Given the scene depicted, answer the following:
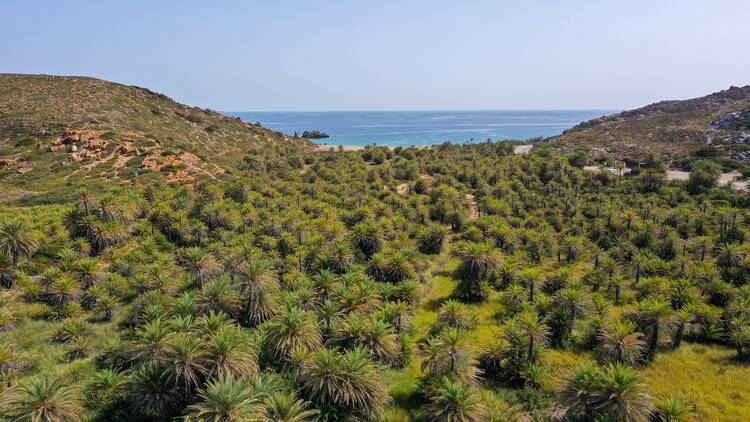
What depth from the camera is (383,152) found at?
116500mm

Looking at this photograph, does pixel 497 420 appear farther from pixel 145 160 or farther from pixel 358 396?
pixel 145 160

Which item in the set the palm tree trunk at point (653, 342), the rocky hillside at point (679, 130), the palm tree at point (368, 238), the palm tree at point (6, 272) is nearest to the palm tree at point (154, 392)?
the palm tree at point (6, 272)

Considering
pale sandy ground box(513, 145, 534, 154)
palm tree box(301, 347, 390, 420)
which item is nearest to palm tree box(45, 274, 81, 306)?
palm tree box(301, 347, 390, 420)

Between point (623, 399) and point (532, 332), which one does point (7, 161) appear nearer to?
point (532, 332)

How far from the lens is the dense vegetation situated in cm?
2658

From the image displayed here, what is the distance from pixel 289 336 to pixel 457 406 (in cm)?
1349

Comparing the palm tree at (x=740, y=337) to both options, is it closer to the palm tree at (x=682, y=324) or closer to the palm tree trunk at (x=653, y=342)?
the palm tree at (x=682, y=324)

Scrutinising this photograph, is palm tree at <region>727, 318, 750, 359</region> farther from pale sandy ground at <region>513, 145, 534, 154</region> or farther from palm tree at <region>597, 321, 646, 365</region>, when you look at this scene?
pale sandy ground at <region>513, 145, 534, 154</region>

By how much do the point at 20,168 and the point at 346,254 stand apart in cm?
7205

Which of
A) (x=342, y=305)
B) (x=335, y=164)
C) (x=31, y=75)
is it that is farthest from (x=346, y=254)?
(x=31, y=75)

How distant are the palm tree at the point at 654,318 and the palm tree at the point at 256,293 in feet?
116

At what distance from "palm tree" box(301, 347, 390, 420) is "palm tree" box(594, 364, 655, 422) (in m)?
14.1

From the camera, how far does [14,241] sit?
154 ft

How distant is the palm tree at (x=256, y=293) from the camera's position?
38.4 meters
